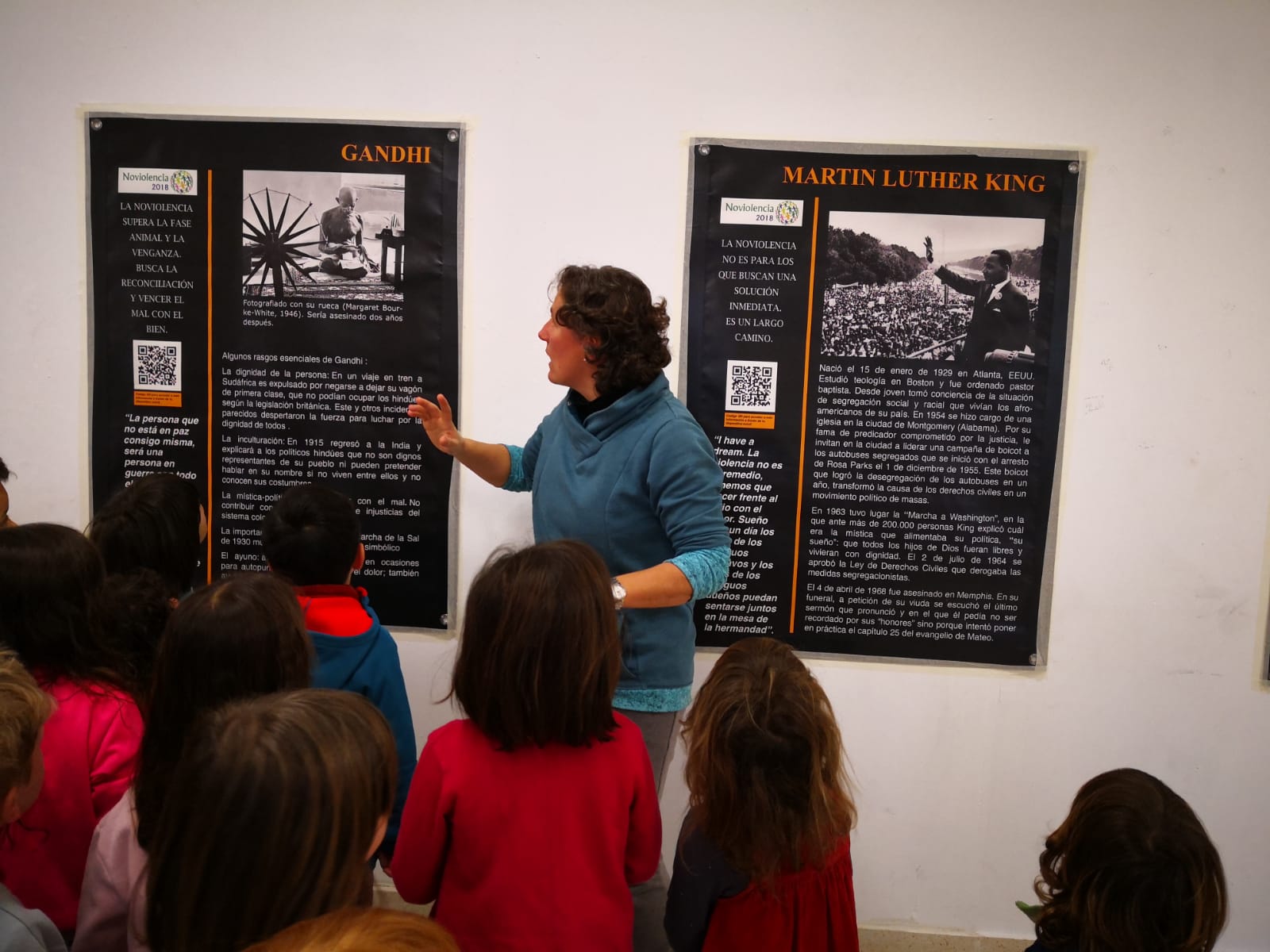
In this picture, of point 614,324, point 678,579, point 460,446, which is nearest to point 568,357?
point 614,324

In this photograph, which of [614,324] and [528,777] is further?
[614,324]

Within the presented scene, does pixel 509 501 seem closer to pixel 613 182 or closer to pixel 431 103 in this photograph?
pixel 613 182

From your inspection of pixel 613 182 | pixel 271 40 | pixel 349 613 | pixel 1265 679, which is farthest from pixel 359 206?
pixel 1265 679

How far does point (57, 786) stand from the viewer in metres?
1.48

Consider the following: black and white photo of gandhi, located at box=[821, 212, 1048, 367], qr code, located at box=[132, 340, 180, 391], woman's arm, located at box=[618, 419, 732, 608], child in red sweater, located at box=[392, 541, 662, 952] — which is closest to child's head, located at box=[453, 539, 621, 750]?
child in red sweater, located at box=[392, 541, 662, 952]

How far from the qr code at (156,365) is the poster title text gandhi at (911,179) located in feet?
5.74

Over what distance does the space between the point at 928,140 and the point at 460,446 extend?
1456 millimetres

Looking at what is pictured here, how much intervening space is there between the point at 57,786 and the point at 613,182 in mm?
1834

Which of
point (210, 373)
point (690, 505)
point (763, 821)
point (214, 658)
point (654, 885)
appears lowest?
point (654, 885)

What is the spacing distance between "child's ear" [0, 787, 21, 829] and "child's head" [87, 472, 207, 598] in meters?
0.73

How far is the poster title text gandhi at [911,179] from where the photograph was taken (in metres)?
2.42

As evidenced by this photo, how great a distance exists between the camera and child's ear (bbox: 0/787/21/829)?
118cm

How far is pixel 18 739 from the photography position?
120 cm

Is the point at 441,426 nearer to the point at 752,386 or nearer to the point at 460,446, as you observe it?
the point at 460,446
